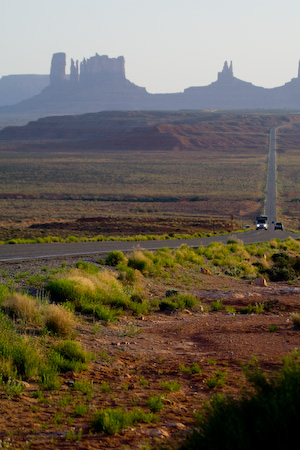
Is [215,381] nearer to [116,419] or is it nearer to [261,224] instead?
[116,419]

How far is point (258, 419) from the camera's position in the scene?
13.7ft

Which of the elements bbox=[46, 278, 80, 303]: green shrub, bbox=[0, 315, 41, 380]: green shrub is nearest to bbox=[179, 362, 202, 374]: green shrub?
bbox=[0, 315, 41, 380]: green shrub

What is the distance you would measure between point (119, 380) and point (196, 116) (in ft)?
631

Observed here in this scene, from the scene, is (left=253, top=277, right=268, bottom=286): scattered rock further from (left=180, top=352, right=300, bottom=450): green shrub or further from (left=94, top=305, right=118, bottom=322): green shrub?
(left=180, top=352, right=300, bottom=450): green shrub

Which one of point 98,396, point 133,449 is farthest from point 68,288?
point 133,449

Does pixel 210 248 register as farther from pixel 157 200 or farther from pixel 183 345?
pixel 157 200

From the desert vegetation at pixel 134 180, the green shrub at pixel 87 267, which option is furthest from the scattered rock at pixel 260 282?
the desert vegetation at pixel 134 180

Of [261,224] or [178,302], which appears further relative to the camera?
[261,224]

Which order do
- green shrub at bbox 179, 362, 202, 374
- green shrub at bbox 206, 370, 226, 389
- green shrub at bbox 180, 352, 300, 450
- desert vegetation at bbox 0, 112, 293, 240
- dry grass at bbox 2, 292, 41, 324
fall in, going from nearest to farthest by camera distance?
green shrub at bbox 180, 352, 300, 450
green shrub at bbox 206, 370, 226, 389
green shrub at bbox 179, 362, 202, 374
dry grass at bbox 2, 292, 41, 324
desert vegetation at bbox 0, 112, 293, 240

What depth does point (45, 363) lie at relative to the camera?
25.1 feet

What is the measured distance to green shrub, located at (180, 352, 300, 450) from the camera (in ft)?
13.2

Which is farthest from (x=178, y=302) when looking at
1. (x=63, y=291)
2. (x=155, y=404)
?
(x=155, y=404)

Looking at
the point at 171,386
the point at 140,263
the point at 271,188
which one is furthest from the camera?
the point at 271,188

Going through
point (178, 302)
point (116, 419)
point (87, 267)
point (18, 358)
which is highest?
point (18, 358)
